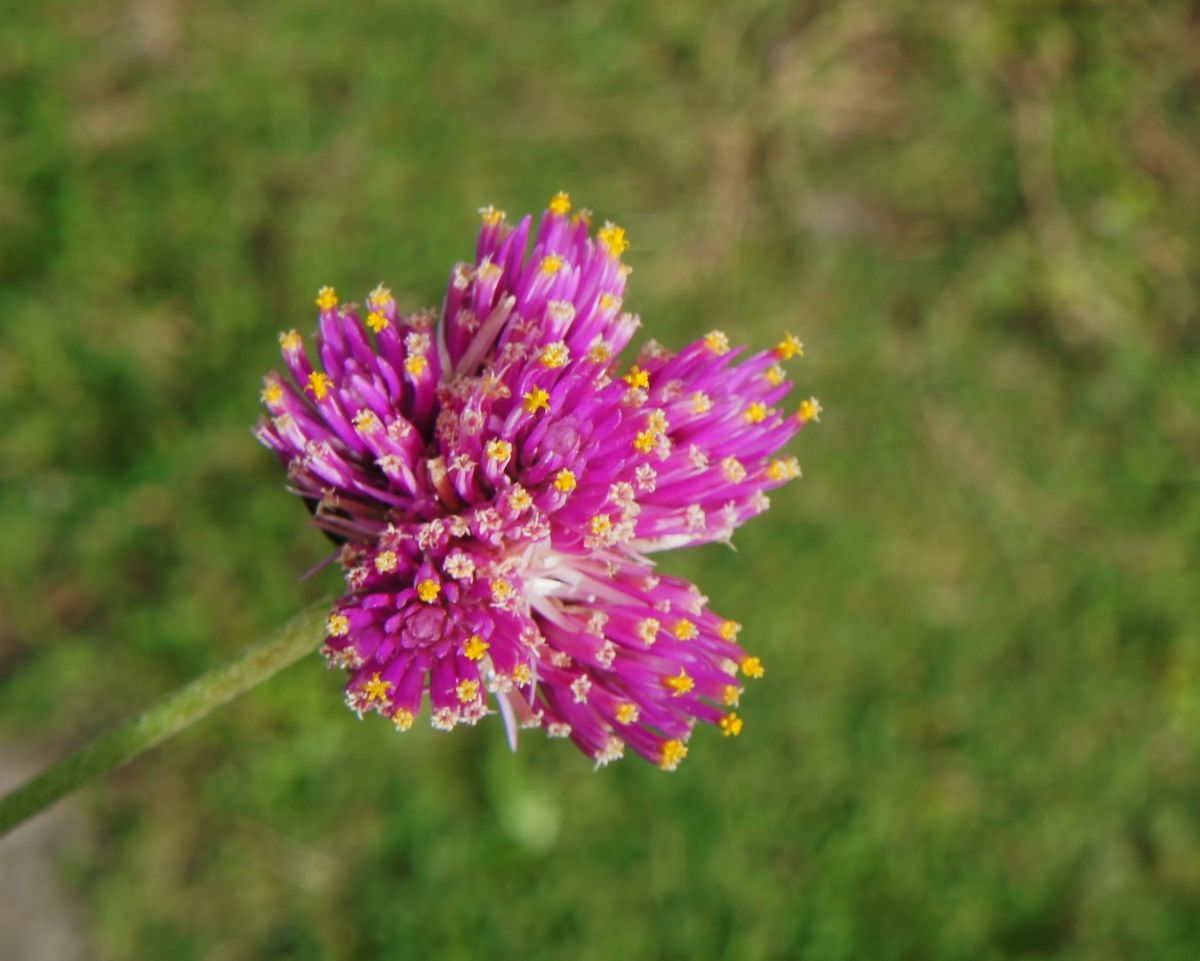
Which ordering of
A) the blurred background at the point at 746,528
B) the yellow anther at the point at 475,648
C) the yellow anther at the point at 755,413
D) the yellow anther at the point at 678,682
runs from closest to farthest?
the yellow anther at the point at 475,648, the yellow anther at the point at 678,682, the yellow anther at the point at 755,413, the blurred background at the point at 746,528

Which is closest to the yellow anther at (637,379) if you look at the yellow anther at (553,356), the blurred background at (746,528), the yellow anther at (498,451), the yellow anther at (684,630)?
the yellow anther at (553,356)

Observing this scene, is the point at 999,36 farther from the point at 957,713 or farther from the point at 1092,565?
the point at 957,713

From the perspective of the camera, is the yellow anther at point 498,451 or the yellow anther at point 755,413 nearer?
the yellow anther at point 498,451

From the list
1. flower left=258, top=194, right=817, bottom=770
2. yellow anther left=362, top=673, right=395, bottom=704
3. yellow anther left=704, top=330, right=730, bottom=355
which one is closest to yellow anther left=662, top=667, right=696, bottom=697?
flower left=258, top=194, right=817, bottom=770

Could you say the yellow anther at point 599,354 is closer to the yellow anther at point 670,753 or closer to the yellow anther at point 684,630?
the yellow anther at point 684,630

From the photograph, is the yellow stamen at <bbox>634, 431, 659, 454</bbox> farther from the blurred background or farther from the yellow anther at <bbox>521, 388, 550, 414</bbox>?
the blurred background

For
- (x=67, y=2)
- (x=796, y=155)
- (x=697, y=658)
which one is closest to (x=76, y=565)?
(x=67, y=2)
